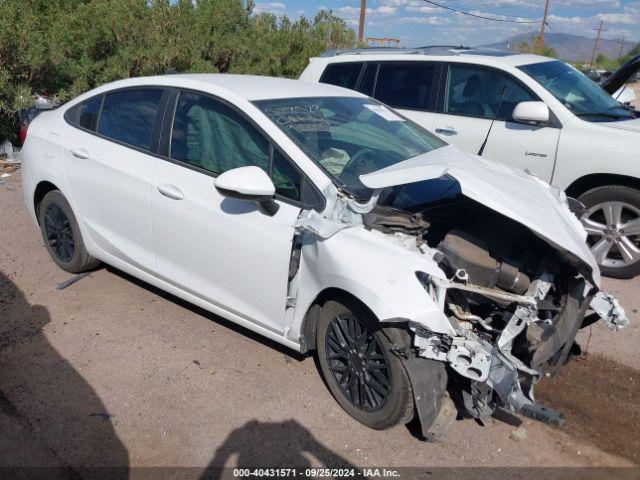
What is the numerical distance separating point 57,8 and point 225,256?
10.8 metres

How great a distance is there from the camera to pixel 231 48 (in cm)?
1255

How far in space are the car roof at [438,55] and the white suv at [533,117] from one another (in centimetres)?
1

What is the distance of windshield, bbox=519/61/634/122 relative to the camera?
5.41 m

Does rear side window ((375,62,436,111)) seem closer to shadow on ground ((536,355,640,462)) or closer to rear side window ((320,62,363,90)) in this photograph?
rear side window ((320,62,363,90))

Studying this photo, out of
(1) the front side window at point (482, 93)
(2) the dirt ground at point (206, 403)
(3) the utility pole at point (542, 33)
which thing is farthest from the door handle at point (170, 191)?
Answer: (3) the utility pole at point (542, 33)

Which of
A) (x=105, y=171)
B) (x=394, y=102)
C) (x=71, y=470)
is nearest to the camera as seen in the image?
(x=71, y=470)

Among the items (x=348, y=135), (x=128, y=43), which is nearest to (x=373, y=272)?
(x=348, y=135)

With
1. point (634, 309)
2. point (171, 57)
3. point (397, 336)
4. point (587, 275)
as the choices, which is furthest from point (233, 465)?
point (171, 57)

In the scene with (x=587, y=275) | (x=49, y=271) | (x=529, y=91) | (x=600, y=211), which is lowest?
(x=49, y=271)

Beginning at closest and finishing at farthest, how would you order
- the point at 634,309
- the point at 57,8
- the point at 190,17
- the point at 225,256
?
the point at 225,256 → the point at 634,309 → the point at 57,8 → the point at 190,17

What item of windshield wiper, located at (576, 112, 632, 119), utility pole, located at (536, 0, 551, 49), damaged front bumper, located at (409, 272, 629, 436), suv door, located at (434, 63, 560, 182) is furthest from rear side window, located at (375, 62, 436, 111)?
utility pole, located at (536, 0, 551, 49)

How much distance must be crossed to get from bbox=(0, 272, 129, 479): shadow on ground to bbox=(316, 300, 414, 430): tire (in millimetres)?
1198

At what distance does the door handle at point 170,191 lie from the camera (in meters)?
3.54

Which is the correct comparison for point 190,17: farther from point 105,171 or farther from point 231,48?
point 105,171
